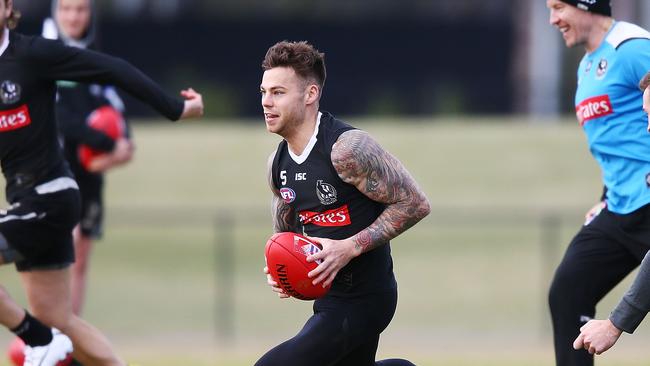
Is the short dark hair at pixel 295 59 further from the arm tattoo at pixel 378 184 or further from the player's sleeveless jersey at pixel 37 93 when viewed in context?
the player's sleeveless jersey at pixel 37 93

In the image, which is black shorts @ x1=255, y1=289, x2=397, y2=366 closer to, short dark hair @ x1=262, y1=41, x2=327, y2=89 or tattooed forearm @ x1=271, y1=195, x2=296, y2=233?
tattooed forearm @ x1=271, y1=195, x2=296, y2=233

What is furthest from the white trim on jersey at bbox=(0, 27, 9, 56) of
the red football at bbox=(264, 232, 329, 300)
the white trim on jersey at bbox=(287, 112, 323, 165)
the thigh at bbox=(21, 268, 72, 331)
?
the red football at bbox=(264, 232, 329, 300)

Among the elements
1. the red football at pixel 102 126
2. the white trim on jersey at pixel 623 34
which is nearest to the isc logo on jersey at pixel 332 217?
the white trim on jersey at pixel 623 34

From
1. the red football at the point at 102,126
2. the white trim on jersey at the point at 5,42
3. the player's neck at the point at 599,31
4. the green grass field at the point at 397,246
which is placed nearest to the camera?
the white trim on jersey at the point at 5,42

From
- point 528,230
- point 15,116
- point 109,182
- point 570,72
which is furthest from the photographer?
point 570,72

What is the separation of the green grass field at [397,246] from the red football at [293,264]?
4595 mm

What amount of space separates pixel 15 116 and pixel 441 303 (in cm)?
1071

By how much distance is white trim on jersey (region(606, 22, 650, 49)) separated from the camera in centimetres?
658

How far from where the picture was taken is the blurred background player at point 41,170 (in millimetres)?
6512

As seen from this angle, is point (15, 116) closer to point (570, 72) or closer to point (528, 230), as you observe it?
point (528, 230)

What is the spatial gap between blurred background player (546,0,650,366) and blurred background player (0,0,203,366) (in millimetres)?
2187

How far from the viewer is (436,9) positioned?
94.9 feet

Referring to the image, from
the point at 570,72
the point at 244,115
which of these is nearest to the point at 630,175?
the point at 244,115

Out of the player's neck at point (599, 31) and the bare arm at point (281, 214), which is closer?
the bare arm at point (281, 214)
